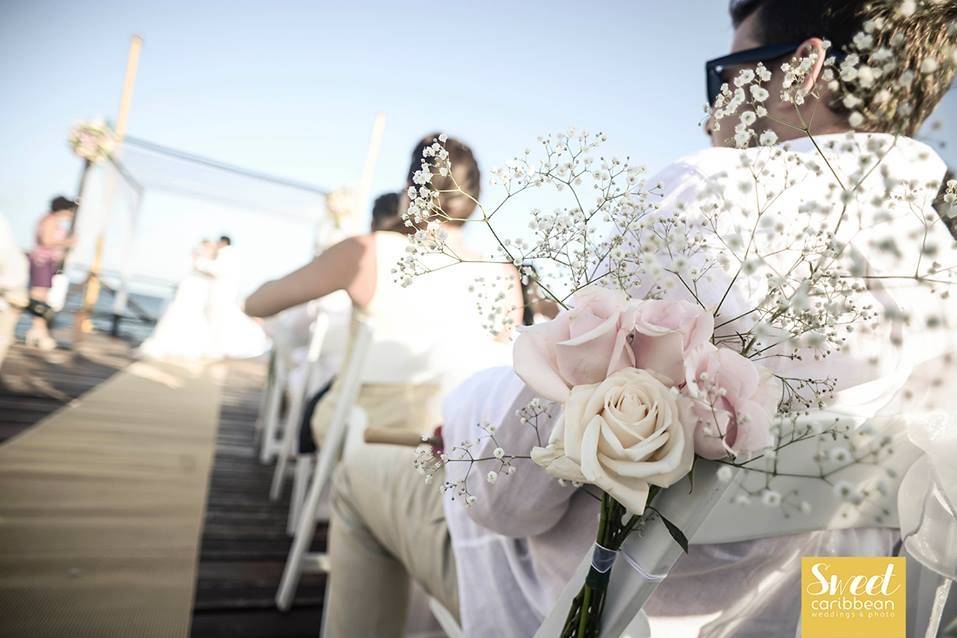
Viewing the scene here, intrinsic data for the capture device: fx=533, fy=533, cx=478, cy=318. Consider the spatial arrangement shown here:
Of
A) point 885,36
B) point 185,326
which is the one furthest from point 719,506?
point 185,326

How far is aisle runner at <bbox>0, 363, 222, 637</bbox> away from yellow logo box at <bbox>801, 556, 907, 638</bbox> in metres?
1.48

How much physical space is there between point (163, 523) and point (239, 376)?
4.72 meters

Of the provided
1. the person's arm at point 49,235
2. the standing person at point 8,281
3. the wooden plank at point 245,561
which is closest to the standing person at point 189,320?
the person's arm at point 49,235

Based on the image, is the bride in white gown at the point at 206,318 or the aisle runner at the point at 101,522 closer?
the aisle runner at the point at 101,522

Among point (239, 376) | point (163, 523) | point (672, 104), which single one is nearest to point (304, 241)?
point (239, 376)

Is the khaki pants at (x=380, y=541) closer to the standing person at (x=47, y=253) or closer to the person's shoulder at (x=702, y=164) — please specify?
the person's shoulder at (x=702, y=164)

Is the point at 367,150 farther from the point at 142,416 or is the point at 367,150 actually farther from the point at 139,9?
the point at 142,416

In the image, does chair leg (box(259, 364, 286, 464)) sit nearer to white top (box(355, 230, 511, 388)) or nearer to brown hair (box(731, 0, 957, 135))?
white top (box(355, 230, 511, 388))

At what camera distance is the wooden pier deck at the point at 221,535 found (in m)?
1.42

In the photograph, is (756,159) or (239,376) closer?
(756,159)

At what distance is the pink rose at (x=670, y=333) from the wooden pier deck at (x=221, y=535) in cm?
150

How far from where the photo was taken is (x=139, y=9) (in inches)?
233

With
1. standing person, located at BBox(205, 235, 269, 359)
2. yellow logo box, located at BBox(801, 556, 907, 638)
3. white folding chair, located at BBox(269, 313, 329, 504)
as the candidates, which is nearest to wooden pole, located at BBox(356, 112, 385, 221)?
standing person, located at BBox(205, 235, 269, 359)

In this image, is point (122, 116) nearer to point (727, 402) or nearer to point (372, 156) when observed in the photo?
point (372, 156)
